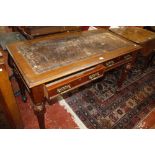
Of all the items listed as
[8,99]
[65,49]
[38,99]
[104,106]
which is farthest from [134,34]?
[8,99]

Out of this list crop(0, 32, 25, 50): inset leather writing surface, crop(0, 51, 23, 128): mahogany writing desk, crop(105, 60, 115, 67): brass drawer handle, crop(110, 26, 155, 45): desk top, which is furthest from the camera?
crop(0, 32, 25, 50): inset leather writing surface

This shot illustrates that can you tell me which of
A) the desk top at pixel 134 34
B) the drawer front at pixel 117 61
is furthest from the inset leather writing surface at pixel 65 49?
the desk top at pixel 134 34

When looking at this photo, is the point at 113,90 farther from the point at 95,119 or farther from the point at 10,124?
the point at 10,124

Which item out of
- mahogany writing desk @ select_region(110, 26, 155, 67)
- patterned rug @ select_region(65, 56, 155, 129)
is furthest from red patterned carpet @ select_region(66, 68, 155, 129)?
mahogany writing desk @ select_region(110, 26, 155, 67)

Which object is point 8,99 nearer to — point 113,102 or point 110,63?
point 110,63

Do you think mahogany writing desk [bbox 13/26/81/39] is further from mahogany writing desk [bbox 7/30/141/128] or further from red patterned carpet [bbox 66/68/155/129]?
red patterned carpet [bbox 66/68/155/129]

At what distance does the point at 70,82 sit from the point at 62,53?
34cm

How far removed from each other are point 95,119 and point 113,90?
61cm

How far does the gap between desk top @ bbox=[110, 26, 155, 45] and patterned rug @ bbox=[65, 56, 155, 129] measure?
67 cm

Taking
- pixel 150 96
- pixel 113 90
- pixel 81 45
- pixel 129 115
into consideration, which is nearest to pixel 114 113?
pixel 129 115

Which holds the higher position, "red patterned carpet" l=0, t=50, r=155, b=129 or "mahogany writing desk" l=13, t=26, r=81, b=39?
"mahogany writing desk" l=13, t=26, r=81, b=39

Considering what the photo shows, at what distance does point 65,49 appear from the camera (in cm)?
134

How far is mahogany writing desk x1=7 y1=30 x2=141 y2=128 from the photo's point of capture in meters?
1.01

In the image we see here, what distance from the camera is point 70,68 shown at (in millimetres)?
1088
